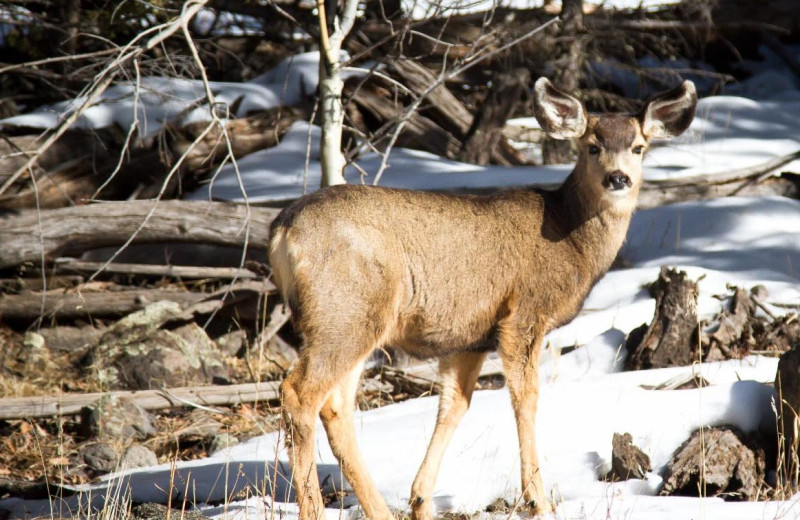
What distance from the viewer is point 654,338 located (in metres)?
7.62

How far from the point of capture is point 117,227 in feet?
28.6

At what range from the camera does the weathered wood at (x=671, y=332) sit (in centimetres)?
751

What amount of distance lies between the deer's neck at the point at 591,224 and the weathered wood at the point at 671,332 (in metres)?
1.73

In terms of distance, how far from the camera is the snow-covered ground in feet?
18.1

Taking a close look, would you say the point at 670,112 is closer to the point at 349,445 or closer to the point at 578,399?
the point at 578,399

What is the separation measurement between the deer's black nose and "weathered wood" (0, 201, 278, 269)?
4.17m

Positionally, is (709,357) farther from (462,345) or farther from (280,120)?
(280,120)

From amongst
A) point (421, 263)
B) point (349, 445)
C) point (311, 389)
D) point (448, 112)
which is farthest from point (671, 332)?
point (448, 112)

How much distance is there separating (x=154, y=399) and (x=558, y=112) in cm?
413

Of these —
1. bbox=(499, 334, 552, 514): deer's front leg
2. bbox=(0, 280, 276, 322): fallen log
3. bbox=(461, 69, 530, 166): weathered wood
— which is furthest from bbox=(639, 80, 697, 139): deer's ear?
bbox=(461, 69, 530, 166): weathered wood

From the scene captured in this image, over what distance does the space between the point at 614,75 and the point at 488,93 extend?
12.7 ft

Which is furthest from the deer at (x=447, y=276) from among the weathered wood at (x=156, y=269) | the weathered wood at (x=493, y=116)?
the weathered wood at (x=493, y=116)

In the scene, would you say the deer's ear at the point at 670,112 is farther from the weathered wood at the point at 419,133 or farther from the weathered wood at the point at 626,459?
the weathered wood at the point at 419,133

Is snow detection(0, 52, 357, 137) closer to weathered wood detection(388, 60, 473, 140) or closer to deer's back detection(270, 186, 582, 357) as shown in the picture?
weathered wood detection(388, 60, 473, 140)
